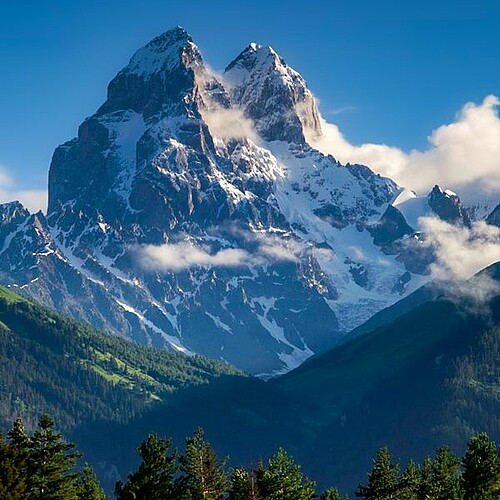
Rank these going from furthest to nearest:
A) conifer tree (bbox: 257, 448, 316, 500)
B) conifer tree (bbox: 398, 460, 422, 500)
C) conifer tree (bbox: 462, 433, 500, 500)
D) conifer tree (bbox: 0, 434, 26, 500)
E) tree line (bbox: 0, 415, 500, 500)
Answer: conifer tree (bbox: 462, 433, 500, 500) → conifer tree (bbox: 398, 460, 422, 500) → conifer tree (bbox: 257, 448, 316, 500) → tree line (bbox: 0, 415, 500, 500) → conifer tree (bbox: 0, 434, 26, 500)

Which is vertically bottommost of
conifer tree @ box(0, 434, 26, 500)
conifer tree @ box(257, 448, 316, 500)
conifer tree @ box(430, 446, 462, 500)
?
conifer tree @ box(430, 446, 462, 500)

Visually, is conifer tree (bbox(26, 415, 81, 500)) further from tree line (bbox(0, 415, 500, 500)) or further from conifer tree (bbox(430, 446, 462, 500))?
conifer tree (bbox(430, 446, 462, 500))

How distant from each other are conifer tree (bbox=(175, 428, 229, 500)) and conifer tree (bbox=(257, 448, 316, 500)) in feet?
12.2

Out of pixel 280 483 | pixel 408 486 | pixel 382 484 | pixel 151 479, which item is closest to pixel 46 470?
pixel 151 479

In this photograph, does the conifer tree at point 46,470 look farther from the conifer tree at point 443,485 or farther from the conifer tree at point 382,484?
the conifer tree at point 443,485

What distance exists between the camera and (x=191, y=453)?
98438mm

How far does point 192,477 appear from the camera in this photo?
9788cm

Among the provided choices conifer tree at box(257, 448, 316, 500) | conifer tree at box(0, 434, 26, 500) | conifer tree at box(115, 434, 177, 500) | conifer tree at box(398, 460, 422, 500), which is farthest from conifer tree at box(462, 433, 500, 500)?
conifer tree at box(0, 434, 26, 500)

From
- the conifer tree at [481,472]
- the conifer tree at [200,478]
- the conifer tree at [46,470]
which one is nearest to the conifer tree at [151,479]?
the conifer tree at [200,478]

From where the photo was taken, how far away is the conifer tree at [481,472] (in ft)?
362

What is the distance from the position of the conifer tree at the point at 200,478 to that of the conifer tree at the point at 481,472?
29816 mm

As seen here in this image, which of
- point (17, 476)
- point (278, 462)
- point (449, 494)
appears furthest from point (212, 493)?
point (449, 494)

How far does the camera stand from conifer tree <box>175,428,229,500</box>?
9644 centimetres

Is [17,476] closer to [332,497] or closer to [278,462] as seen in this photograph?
[278,462]
